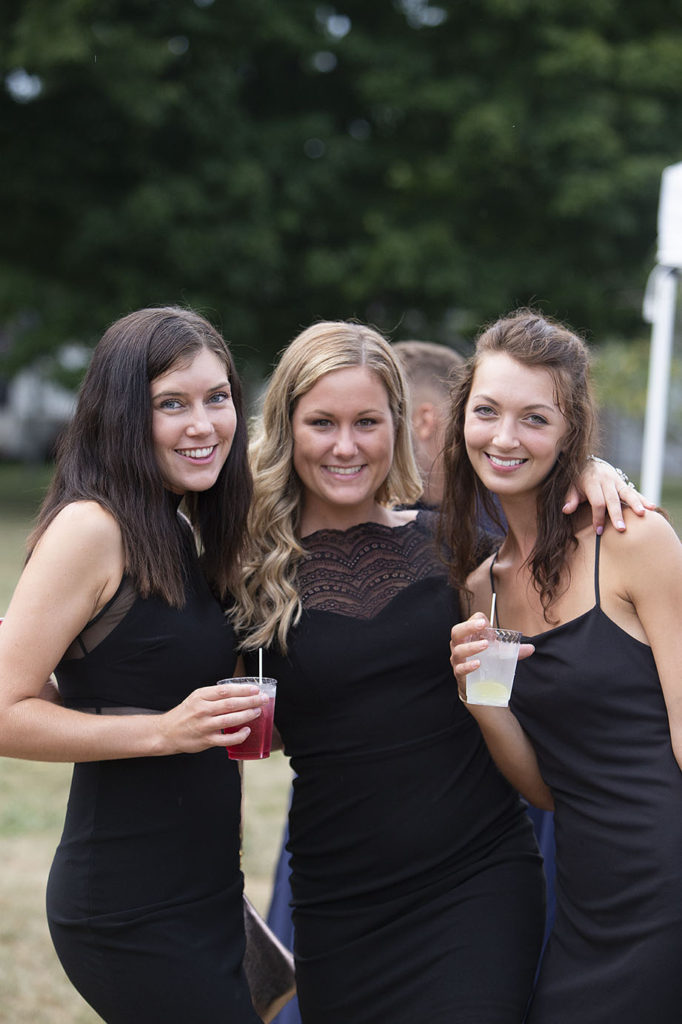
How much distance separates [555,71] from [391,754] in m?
16.9

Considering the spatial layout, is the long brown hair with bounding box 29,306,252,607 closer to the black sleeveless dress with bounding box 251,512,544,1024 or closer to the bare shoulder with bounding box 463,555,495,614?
the black sleeveless dress with bounding box 251,512,544,1024

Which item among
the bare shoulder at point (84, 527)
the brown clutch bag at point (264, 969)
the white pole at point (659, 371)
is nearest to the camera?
the bare shoulder at point (84, 527)

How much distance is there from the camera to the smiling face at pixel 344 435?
307cm

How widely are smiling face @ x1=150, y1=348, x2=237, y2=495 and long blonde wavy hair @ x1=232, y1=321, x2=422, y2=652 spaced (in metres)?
0.35

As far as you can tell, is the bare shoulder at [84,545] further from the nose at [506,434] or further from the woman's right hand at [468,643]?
the nose at [506,434]

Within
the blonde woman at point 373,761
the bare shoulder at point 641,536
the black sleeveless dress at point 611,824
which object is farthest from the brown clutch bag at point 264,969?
the bare shoulder at point 641,536

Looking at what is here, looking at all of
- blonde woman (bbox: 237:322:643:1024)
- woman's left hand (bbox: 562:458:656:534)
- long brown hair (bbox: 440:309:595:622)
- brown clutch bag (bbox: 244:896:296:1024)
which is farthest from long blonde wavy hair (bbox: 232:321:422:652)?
brown clutch bag (bbox: 244:896:296:1024)

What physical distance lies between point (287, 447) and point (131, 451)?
0.67 meters

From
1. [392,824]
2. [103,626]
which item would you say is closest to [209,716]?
[103,626]

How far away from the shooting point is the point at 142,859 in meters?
2.54

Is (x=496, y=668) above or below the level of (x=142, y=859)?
above

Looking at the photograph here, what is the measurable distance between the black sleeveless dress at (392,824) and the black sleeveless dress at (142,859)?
0.32 metres

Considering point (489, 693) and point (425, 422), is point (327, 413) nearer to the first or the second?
point (489, 693)

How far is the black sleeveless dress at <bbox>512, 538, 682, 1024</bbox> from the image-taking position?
246 centimetres
